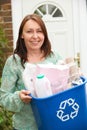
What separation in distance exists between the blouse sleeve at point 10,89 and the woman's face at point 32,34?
0.15 meters

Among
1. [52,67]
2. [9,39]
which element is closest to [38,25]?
[52,67]

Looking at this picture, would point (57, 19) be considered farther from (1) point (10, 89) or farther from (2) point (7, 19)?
(1) point (10, 89)

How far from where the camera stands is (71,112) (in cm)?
204

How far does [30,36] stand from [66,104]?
490 mm

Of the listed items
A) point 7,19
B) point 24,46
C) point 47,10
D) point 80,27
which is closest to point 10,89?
point 24,46

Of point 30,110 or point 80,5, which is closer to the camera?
point 30,110

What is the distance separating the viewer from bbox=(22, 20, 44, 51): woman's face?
88.6 inches

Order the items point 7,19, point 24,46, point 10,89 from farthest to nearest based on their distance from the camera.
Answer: point 7,19, point 24,46, point 10,89

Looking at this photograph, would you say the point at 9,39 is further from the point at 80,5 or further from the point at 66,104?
the point at 66,104

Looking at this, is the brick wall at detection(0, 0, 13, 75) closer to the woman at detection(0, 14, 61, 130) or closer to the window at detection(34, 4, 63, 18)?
the window at detection(34, 4, 63, 18)

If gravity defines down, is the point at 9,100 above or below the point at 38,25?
below

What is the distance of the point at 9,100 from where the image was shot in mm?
2188

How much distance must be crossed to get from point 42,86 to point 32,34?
41 centimetres

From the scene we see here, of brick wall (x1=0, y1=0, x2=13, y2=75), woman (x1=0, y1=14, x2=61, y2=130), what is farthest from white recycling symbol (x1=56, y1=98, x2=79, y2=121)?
brick wall (x1=0, y1=0, x2=13, y2=75)
